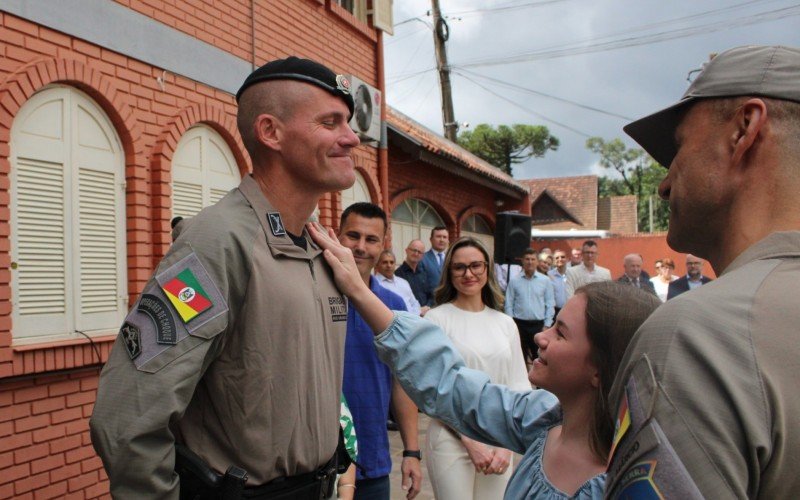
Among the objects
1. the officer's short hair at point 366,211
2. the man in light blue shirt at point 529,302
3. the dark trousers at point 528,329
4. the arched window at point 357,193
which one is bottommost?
the dark trousers at point 528,329

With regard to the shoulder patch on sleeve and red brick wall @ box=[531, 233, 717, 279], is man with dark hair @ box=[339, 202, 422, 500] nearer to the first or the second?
the shoulder patch on sleeve

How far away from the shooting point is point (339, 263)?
215 cm

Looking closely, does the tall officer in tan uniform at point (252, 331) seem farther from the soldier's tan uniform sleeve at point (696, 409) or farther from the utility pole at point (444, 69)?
the utility pole at point (444, 69)

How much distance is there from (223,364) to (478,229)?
14.9 meters

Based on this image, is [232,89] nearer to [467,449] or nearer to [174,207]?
[174,207]

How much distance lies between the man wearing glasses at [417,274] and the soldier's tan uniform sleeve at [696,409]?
8147 millimetres

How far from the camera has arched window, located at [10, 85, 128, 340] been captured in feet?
13.7

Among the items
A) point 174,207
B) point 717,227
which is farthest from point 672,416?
point 174,207

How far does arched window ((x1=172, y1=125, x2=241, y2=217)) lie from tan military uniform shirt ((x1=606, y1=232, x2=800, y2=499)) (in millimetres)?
5072

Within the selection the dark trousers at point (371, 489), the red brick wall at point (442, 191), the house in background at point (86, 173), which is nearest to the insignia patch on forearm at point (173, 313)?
the dark trousers at point (371, 489)

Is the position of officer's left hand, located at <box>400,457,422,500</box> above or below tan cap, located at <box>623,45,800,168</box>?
below

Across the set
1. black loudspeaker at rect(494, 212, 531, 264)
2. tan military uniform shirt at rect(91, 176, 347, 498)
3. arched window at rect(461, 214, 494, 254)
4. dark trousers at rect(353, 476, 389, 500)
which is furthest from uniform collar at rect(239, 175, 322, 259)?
arched window at rect(461, 214, 494, 254)

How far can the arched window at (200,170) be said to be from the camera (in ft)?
18.2

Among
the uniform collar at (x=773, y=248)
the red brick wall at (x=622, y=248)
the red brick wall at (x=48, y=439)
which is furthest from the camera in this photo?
the red brick wall at (x=622, y=248)
